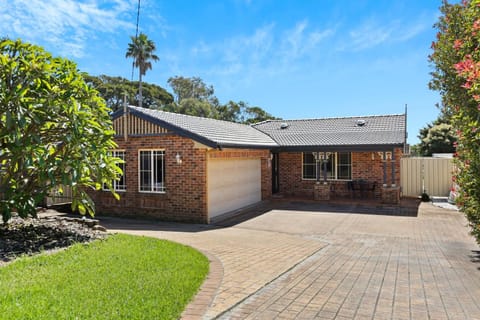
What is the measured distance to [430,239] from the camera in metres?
9.27

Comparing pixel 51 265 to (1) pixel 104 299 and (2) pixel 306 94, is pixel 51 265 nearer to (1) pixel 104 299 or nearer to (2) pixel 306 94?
(1) pixel 104 299

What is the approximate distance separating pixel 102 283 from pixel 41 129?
4.24m

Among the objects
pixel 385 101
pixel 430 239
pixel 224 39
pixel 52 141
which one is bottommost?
pixel 430 239

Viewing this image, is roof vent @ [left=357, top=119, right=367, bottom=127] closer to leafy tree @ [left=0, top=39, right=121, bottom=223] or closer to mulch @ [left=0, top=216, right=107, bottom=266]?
leafy tree @ [left=0, top=39, right=121, bottom=223]

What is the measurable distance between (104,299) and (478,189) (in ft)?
20.5

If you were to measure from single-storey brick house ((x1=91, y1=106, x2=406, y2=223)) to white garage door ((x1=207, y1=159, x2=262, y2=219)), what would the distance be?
36 mm

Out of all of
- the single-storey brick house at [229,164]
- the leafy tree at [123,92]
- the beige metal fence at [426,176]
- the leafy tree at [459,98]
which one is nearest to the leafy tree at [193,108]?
the leafy tree at [123,92]

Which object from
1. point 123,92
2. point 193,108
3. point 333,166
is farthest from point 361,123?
point 123,92

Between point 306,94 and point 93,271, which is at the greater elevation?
point 306,94

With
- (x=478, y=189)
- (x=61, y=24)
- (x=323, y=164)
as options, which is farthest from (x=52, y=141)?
(x=323, y=164)

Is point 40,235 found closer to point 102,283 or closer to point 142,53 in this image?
point 102,283

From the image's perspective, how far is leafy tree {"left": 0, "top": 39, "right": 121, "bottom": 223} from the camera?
21.7 feet

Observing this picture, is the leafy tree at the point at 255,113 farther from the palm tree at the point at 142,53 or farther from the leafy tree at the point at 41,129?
the leafy tree at the point at 41,129

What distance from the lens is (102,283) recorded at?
4.82 metres
